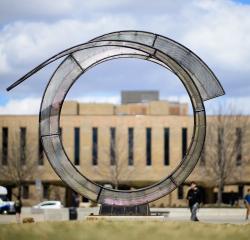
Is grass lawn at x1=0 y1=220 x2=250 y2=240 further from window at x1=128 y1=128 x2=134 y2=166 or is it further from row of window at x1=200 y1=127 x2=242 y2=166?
window at x1=128 y1=128 x2=134 y2=166

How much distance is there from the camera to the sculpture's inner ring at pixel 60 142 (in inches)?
824

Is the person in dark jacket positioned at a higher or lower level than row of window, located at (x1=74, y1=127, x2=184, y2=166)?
lower

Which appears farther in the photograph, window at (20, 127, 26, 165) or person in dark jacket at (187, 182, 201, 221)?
window at (20, 127, 26, 165)

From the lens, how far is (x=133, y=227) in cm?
1431

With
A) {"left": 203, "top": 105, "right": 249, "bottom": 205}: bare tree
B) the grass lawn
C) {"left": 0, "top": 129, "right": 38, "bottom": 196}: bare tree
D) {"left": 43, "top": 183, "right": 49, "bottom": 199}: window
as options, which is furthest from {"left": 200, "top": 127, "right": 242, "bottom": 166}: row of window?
the grass lawn

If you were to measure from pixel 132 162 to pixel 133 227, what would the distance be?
63166 millimetres

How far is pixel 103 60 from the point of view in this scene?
21688mm

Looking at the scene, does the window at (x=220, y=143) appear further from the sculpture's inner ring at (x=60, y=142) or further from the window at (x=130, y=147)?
the sculpture's inner ring at (x=60, y=142)

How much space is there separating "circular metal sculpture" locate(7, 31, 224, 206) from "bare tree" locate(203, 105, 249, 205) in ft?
145

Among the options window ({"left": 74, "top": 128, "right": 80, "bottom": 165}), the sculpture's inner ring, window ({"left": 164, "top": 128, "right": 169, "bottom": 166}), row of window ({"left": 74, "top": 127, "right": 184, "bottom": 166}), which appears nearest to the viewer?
the sculpture's inner ring

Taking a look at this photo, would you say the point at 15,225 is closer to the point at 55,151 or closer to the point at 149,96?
the point at 55,151

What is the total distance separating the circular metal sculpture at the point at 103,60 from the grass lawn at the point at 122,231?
20.2ft

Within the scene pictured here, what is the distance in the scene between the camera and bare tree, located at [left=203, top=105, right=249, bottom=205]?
66688 mm

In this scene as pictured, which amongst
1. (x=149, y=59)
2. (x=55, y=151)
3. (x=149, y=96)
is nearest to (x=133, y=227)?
(x=55, y=151)
